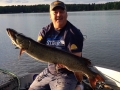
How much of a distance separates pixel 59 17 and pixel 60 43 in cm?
49

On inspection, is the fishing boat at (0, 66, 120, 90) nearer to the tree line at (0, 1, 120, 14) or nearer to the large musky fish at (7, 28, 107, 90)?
the large musky fish at (7, 28, 107, 90)

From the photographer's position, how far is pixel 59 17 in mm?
4277

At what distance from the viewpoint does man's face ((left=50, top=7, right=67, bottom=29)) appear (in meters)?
4.29

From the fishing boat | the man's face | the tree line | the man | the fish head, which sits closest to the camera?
the fish head

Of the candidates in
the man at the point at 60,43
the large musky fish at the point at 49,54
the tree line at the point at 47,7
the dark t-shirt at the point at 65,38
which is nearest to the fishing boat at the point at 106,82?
the man at the point at 60,43

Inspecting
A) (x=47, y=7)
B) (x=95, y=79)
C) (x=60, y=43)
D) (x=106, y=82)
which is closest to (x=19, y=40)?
(x=60, y=43)

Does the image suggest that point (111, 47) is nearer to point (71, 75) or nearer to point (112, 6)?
point (71, 75)

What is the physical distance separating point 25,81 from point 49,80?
5.87ft

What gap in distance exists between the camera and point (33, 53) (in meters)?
3.74

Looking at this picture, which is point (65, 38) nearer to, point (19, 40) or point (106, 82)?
point (19, 40)

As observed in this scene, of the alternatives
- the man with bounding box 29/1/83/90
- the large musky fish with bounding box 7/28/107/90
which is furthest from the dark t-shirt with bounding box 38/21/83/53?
the large musky fish with bounding box 7/28/107/90

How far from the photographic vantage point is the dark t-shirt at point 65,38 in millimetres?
4119

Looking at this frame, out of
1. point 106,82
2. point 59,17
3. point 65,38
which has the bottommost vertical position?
point 106,82

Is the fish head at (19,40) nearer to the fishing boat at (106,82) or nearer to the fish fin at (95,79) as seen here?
the fish fin at (95,79)
